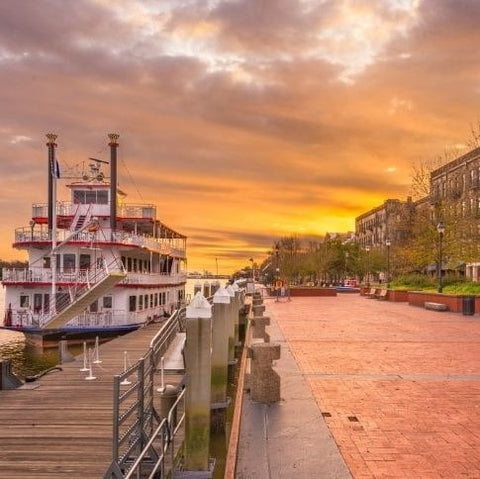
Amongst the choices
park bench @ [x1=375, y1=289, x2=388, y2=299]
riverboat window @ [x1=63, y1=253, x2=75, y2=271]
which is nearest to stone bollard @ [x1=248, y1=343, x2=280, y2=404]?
riverboat window @ [x1=63, y1=253, x2=75, y2=271]

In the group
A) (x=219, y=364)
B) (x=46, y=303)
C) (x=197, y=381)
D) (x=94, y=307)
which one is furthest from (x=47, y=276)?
(x=197, y=381)

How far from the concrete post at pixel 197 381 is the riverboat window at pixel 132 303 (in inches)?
924

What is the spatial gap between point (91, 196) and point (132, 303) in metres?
9.58

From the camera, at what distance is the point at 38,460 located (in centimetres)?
796

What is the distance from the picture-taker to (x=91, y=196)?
118 ft

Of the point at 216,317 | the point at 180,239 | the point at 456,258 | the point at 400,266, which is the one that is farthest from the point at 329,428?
the point at 400,266

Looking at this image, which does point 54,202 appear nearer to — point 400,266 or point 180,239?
point 180,239

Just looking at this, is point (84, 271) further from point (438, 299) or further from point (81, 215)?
point (438, 299)

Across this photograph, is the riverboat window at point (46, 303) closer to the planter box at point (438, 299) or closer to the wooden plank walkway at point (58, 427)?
the wooden plank walkway at point (58, 427)

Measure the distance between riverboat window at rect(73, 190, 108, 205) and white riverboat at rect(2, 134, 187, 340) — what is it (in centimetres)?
7

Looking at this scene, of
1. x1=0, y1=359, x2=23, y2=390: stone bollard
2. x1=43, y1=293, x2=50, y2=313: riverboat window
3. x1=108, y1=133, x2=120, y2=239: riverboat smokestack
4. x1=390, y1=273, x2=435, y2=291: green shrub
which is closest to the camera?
x1=0, y1=359, x2=23, y2=390: stone bollard

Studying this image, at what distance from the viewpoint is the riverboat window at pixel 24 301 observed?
2939 centimetres

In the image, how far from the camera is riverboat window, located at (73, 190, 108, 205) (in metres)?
35.9

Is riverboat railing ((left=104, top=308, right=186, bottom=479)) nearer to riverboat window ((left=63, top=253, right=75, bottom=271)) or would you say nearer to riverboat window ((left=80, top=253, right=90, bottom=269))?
riverboat window ((left=63, top=253, right=75, bottom=271))
